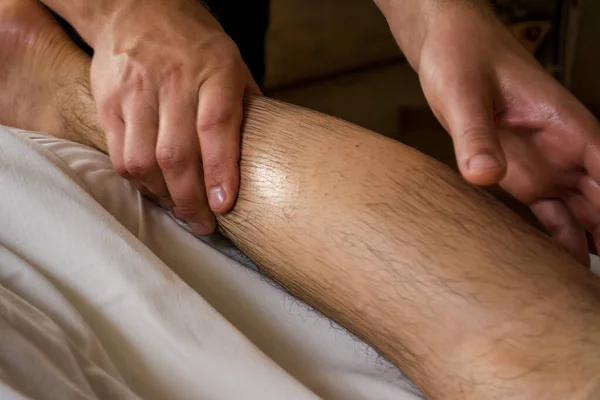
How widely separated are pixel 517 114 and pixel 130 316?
0.46 metres

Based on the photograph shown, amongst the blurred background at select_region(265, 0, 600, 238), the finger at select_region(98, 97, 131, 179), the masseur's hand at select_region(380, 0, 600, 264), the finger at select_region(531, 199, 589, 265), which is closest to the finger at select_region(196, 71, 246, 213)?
the finger at select_region(98, 97, 131, 179)

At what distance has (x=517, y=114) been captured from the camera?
2.41 feet

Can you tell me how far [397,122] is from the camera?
2.53m

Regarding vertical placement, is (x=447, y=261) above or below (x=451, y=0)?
below

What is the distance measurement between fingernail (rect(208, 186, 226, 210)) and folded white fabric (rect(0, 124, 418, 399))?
57 millimetres

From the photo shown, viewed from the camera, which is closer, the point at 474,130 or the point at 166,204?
the point at 474,130

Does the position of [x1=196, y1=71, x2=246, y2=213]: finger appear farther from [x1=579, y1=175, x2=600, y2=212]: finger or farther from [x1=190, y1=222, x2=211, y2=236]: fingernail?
[x1=579, y1=175, x2=600, y2=212]: finger

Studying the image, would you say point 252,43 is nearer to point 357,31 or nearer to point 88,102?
point 88,102

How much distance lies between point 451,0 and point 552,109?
0.21 m

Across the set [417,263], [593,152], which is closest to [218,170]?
[417,263]

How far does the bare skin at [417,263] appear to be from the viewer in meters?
0.56

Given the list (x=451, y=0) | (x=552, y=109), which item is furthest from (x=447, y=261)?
(x=451, y=0)

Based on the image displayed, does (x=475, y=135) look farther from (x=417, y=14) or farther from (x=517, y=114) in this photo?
(x=417, y=14)

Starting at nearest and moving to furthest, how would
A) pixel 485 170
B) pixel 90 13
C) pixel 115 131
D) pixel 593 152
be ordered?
pixel 485 170 < pixel 593 152 < pixel 115 131 < pixel 90 13
